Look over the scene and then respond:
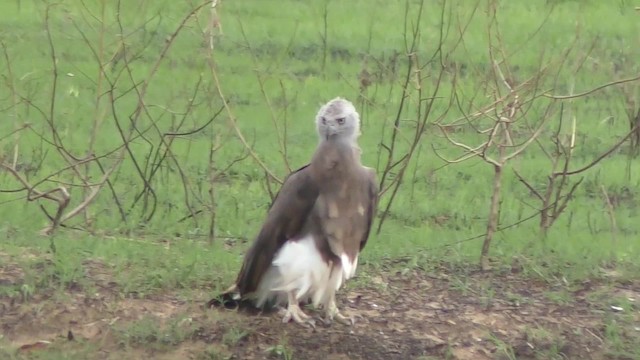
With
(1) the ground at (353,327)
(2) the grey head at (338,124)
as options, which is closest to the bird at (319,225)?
(2) the grey head at (338,124)

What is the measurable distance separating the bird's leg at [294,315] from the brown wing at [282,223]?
200 millimetres

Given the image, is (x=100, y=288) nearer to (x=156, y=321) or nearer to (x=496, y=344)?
(x=156, y=321)

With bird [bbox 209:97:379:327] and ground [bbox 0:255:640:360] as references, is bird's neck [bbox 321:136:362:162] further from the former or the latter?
ground [bbox 0:255:640:360]

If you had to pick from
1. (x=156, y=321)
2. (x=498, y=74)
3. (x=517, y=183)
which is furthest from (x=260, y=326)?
(x=517, y=183)

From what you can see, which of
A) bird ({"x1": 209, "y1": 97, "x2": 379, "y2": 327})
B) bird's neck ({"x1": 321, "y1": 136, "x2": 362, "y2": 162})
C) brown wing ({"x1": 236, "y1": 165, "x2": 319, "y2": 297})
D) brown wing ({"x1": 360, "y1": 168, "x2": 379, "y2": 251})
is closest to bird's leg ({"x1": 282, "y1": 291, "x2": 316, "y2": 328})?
bird ({"x1": 209, "y1": 97, "x2": 379, "y2": 327})

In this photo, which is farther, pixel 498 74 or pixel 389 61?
pixel 389 61

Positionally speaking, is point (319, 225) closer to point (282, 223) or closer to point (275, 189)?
point (282, 223)

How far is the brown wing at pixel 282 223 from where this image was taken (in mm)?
5262

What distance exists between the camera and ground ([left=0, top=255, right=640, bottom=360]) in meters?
5.22

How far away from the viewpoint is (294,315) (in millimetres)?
5430

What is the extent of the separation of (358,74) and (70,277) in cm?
655

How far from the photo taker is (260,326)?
541 centimetres

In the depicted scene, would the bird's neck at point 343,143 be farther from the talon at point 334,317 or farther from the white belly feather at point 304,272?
the talon at point 334,317

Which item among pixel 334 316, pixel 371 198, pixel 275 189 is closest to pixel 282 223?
pixel 371 198
